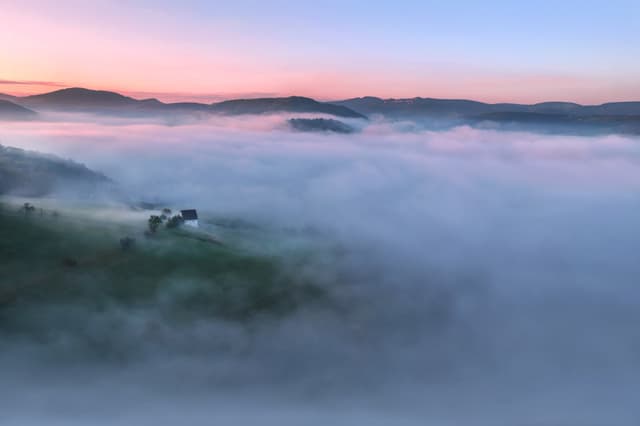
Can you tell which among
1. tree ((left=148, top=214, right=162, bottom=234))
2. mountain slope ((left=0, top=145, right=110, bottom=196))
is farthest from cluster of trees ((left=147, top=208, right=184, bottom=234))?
mountain slope ((left=0, top=145, right=110, bottom=196))

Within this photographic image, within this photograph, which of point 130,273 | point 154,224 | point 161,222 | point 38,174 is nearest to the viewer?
point 130,273

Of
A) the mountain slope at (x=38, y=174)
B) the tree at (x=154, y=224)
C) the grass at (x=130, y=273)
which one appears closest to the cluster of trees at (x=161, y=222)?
the tree at (x=154, y=224)

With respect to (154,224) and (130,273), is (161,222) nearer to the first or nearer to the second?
(154,224)

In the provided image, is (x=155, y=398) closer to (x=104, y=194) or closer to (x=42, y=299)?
(x=42, y=299)

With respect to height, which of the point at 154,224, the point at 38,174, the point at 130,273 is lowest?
the point at 130,273

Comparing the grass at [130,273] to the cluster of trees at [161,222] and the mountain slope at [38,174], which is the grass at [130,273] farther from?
the mountain slope at [38,174]

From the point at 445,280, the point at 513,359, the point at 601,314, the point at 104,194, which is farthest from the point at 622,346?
the point at 104,194

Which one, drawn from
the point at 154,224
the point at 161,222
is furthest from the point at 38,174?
the point at 154,224

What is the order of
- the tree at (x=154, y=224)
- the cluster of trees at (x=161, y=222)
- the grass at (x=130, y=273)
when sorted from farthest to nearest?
the cluster of trees at (x=161, y=222) → the tree at (x=154, y=224) → the grass at (x=130, y=273)

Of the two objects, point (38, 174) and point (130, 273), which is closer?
point (130, 273)

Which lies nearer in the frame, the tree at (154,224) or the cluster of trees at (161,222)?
the tree at (154,224)

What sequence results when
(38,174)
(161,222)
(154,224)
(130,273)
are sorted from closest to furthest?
1. (130,273)
2. (154,224)
3. (161,222)
4. (38,174)
